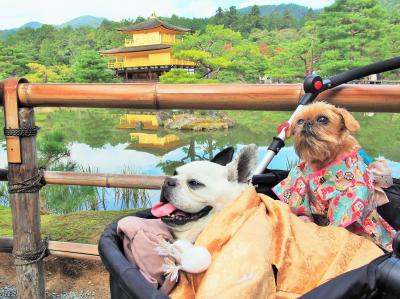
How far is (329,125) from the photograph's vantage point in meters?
1.18

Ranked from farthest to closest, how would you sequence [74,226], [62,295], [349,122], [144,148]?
1. [144,148]
2. [74,226]
3. [62,295]
4. [349,122]

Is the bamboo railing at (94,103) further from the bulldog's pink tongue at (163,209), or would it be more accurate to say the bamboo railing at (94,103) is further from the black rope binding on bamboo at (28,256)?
the bulldog's pink tongue at (163,209)

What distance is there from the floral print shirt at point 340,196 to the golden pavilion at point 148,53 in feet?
69.9

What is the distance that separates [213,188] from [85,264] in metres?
1.77

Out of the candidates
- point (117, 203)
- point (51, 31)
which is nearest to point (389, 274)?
point (117, 203)

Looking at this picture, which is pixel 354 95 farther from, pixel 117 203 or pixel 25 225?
pixel 117 203

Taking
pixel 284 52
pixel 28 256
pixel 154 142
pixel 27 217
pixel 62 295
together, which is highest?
pixel 284 52

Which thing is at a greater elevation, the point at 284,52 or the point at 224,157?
the point at 284,52

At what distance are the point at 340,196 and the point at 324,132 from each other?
0.19 m

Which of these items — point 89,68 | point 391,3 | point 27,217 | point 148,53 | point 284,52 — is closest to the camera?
point 27,217

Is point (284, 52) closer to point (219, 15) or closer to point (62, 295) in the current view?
point (62, 295)

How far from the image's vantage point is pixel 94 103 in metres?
1.61

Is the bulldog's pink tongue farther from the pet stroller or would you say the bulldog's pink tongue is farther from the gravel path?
the gravel path

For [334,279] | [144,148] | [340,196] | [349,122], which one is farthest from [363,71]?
[144,148]
